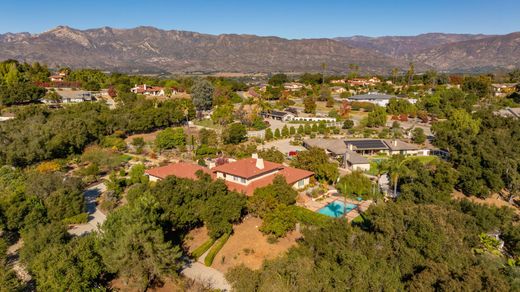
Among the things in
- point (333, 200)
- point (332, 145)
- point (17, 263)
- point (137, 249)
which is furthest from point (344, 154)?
point (17, 263)

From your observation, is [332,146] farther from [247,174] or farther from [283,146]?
[247,174]

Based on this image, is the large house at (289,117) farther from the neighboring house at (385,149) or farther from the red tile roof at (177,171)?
the red tile roof at (177,171)

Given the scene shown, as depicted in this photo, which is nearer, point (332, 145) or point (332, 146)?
point (332, 146)

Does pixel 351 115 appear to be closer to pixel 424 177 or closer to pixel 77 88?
pixel 424 177

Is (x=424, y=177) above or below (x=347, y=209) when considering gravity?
above

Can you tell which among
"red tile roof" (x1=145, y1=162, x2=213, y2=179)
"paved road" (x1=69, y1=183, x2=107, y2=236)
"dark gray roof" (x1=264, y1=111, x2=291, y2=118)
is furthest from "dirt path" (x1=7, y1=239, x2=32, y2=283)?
"dark gray roof" (x1=264, y1=111, x2=291, y2=118)

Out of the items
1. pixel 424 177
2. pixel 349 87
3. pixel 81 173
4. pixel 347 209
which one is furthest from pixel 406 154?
pixel 349 87
